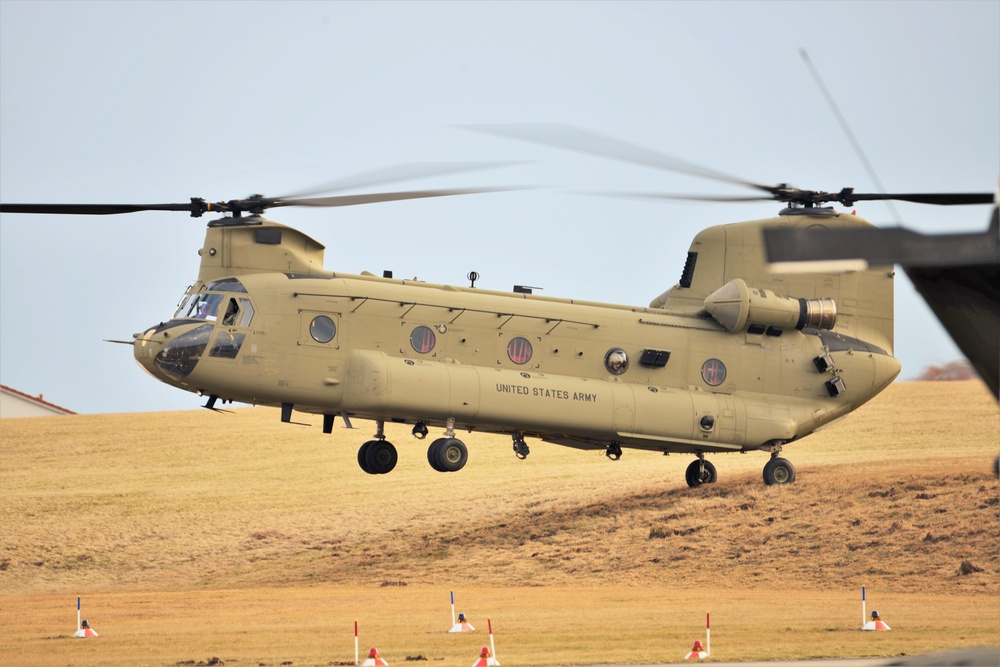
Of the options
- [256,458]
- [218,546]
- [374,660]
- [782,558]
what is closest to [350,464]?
[256,458]

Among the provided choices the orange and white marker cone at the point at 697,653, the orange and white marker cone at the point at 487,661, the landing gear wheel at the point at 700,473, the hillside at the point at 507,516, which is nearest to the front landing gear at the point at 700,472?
the landing gear wheel at the point at 700,473

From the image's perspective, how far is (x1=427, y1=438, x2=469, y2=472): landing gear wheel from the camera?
27266mm

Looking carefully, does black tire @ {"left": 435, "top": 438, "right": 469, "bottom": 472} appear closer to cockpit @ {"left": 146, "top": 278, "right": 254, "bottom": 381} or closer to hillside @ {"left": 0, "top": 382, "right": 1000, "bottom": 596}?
cockpit @ {"left": 146, "top": 278, "right": 254, "bottom": 381}

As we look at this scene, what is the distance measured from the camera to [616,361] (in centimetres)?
2912

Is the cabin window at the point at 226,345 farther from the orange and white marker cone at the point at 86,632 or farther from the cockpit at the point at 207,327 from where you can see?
the orange and white marker cone at the point at 86,632

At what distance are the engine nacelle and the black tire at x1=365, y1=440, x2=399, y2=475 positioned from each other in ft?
24.7

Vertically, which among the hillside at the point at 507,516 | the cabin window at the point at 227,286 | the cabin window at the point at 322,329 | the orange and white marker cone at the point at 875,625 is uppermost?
the cabin window at the point at 227,286

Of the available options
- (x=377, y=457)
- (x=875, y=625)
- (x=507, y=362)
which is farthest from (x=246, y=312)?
(x=875, y=625)

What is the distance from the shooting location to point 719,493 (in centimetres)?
3991

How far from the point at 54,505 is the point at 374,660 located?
24948 mm

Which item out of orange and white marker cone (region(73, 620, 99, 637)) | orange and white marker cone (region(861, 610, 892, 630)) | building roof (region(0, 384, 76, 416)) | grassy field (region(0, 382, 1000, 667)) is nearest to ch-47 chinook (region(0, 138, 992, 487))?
grassy field (region(0, 382, 1000, 667))

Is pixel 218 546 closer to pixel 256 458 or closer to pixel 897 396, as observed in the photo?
pixel 256 458

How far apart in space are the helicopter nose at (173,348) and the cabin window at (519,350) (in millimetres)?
5892

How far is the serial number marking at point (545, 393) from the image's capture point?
27734mm
